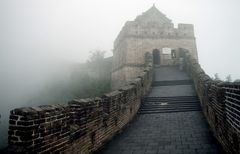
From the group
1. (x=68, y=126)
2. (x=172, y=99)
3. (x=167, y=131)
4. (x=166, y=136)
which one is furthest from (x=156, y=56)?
(x=68, y=126)

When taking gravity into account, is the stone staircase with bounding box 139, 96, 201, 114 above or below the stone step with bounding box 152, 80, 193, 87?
below

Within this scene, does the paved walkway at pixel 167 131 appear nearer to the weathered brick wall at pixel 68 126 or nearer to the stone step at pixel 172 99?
the stone step at pixel 172 99

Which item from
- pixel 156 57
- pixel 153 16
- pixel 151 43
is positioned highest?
pixel 153 16

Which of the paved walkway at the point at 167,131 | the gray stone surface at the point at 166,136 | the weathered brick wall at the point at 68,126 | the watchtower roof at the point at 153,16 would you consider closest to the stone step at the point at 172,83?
the paved walkway at the point at 167,131

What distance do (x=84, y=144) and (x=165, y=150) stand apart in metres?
2.27

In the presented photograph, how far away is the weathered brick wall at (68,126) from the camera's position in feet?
12.4

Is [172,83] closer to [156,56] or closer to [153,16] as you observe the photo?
[156,56]

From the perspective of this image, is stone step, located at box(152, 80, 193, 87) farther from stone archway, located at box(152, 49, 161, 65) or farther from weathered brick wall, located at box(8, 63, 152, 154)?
stone archway, located at box(152, 49, 161, 65)

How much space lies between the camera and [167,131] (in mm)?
8352

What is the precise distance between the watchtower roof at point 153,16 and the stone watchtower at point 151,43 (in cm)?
353

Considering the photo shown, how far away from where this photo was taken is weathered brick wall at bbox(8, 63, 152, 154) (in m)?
3.79

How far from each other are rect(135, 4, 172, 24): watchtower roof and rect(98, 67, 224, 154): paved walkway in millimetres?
19367

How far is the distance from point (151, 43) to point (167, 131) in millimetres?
19674

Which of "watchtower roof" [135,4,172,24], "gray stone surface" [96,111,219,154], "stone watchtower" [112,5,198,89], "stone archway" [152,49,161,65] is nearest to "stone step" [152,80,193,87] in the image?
"gray stone surface" [96,111,219,154]
